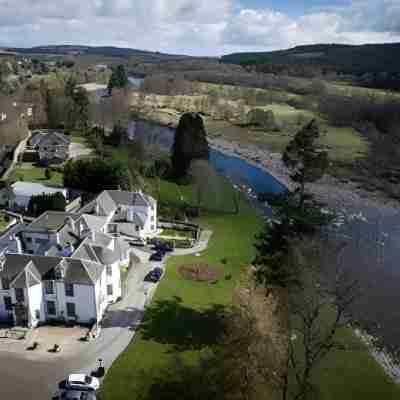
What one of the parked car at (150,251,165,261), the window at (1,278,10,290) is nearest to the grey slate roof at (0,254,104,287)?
the window at (1,278,10,290)

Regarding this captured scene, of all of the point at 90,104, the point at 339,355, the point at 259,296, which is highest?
the point at 90,104

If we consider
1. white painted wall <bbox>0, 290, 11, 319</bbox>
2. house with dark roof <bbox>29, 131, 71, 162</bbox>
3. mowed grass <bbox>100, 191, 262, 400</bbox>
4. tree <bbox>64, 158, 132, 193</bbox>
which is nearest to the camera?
mowed grass <bbox>100, 191, 262, 400</bbox>

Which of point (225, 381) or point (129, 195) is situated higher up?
point (129, 195)

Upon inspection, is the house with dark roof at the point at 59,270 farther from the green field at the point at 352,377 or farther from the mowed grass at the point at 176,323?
the green field at the point at 352,377

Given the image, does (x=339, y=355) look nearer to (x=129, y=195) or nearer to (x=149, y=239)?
(x=149, y=239)

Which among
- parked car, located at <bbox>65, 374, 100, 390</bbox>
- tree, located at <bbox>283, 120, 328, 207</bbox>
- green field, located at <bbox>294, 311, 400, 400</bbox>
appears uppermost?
tree, located at <bbox>283, 120, 328, 207</bbox>

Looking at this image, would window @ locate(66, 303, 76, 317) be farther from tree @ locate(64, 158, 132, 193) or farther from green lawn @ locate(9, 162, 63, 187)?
green lawn @ locate(9, 162, 63, 187)

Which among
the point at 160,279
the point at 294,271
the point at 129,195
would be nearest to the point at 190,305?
the point at 160,279
